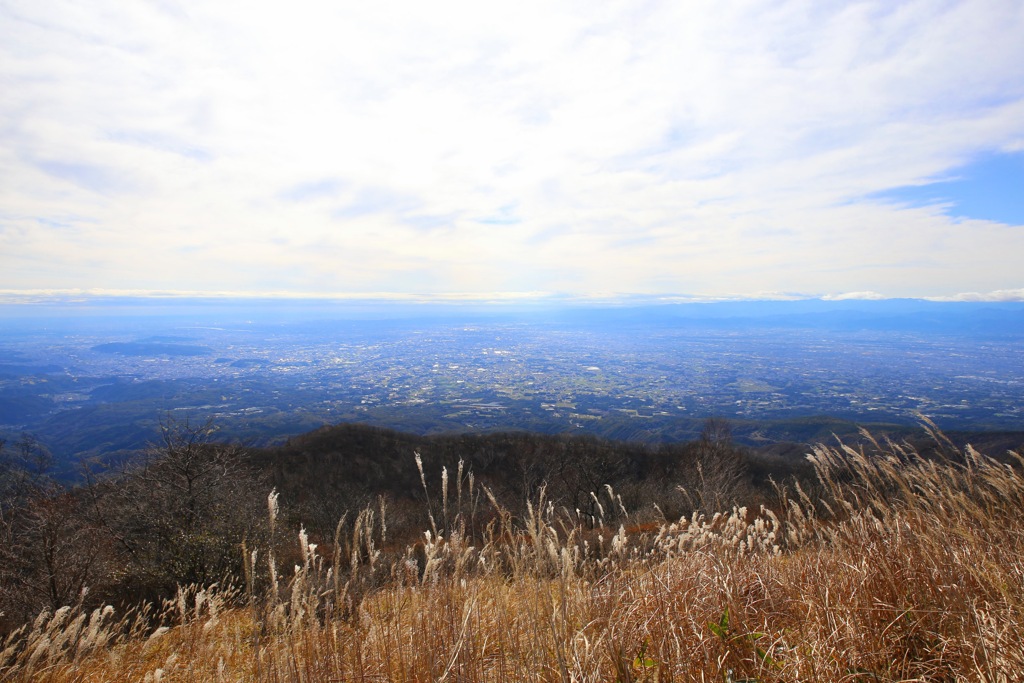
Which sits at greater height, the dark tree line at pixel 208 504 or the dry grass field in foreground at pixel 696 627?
the dry grass field in foreground at pixel 696 627

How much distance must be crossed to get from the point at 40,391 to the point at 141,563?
180091 millimetres

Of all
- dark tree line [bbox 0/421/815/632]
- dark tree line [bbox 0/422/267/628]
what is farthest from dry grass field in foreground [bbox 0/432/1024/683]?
dark tree line [bbox 0/422/267/628]

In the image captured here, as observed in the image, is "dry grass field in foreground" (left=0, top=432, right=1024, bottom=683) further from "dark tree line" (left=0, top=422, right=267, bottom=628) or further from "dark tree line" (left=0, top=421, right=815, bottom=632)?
"dark tree line" (left=0, top=422, right=267, bottom=628)

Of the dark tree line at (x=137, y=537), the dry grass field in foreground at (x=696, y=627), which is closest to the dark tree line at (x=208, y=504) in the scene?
the dark tree line at (x=137, y=537)

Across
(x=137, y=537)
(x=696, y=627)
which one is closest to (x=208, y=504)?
(x=137, y=537)

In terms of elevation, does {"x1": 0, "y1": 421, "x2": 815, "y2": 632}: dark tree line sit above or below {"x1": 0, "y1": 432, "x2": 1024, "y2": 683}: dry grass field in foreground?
below

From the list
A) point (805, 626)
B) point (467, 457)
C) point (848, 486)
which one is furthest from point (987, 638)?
point (467, 457)

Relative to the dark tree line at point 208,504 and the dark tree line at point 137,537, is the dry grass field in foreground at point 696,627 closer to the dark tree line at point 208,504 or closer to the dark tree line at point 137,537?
the dark tree line at point 208,504

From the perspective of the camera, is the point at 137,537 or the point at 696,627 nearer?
the point at 696,627

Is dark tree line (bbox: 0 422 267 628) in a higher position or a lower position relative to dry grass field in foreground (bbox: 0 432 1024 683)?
lower

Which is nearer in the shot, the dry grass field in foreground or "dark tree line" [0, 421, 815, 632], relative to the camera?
the dry grass field in foreground

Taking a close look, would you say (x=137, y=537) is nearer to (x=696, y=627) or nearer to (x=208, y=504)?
(x=208, y=504)

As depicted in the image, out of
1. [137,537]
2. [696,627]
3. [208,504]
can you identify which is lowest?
[137,537]

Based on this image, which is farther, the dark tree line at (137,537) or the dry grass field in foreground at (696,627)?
the dark tree line at (137,537)
